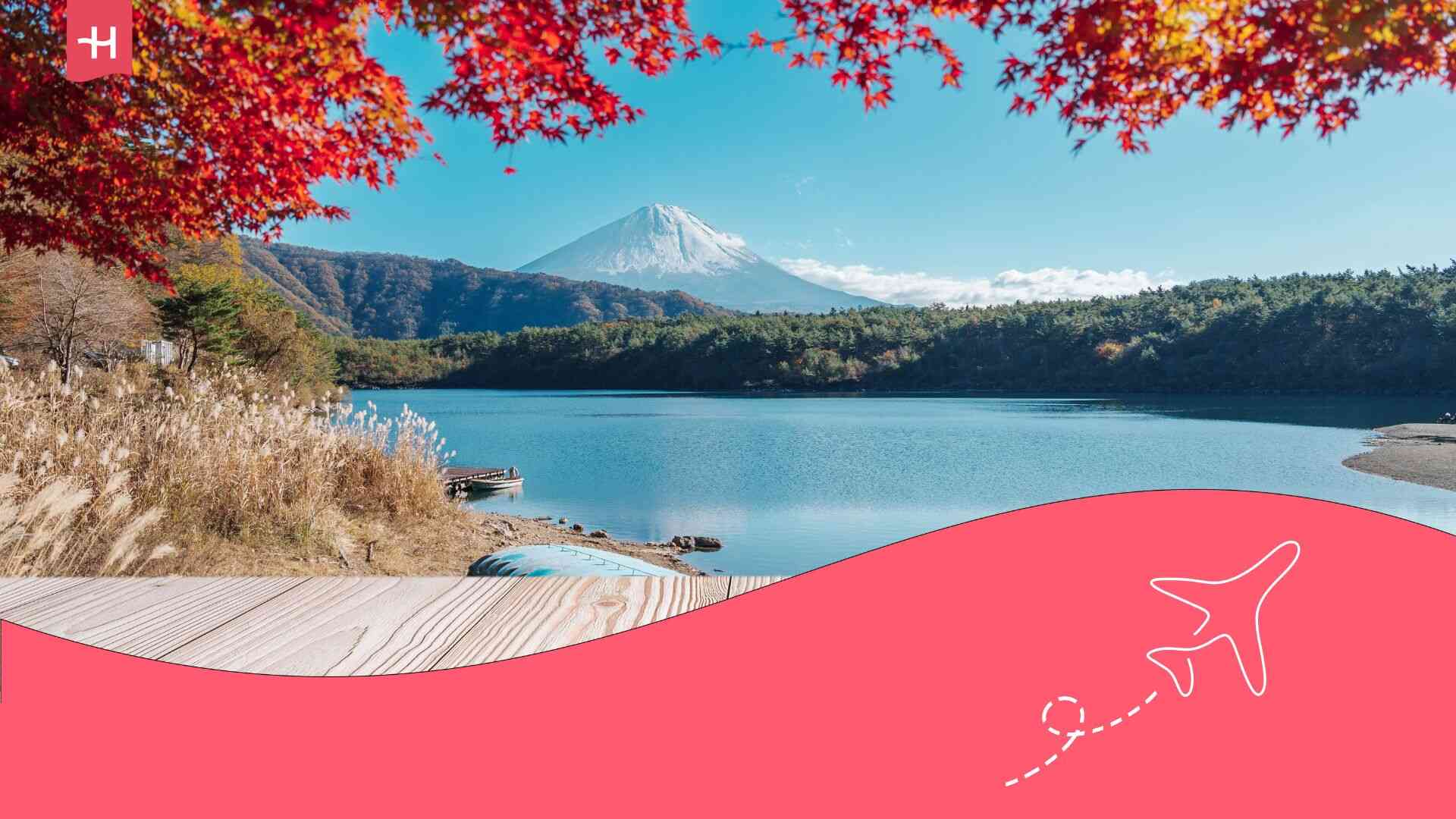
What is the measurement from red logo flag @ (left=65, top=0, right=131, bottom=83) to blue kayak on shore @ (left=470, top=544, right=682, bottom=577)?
950mm

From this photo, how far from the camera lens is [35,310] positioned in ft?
5.99

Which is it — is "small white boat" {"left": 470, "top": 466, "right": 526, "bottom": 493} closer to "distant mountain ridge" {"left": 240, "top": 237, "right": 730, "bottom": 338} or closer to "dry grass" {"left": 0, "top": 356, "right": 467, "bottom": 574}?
"dry grass" {"left": 0, "top": 356, "right": 467, "bottom": 574}

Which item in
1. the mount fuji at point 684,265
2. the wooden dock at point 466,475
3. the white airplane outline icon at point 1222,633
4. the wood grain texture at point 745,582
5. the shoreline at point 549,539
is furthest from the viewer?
the wooden dock at point 466,475

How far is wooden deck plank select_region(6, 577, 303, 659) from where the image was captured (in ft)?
3.94

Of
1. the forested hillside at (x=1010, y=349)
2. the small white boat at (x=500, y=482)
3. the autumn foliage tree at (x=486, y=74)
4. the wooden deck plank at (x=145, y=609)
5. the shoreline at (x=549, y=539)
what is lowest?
the shoreline at (x=549, y=539)

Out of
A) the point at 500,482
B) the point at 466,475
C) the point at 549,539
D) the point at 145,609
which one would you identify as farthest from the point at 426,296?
the point at 466,475

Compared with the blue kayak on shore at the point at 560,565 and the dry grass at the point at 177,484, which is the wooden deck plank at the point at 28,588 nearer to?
the dry grass at the point at 177,484

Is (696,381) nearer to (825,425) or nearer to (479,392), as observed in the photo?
(825,425)

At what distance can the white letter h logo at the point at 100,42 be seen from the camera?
124cm

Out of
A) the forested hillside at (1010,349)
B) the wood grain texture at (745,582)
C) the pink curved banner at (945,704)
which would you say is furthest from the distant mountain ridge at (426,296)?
the pink curved banner at (945,704)

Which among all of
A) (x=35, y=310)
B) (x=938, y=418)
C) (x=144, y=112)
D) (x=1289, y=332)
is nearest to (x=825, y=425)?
(x=938, y=418)

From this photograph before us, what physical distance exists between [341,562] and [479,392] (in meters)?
0.54

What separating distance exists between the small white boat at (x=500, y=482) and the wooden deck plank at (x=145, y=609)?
154 cm

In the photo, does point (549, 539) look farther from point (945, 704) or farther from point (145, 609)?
point (945, 704)
